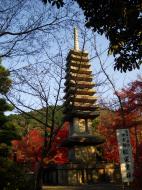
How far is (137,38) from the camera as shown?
864 centimetres

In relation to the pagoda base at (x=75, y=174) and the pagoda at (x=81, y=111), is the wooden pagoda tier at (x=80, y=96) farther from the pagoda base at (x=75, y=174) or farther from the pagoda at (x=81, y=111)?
the pagoda base at (x=75, y=174)

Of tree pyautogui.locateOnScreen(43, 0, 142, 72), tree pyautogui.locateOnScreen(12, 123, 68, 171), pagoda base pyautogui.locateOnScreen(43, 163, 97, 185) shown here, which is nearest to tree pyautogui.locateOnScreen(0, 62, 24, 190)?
tree pyautogui.locateOnScreen(43, 0, 142, 72)

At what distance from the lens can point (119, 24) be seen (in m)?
8.45

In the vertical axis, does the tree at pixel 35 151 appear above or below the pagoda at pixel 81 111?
below

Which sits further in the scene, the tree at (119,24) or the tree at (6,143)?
the tree at (6,143)

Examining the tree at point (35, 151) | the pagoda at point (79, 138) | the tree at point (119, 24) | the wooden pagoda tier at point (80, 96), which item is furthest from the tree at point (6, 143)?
the tree at point (35, 151)

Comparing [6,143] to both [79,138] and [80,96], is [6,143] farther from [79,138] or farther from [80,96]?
[80,96]

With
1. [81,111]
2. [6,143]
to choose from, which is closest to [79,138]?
[81,111]

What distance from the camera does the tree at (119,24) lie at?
7.93m

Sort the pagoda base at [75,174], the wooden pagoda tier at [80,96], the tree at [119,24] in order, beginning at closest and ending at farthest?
1. the tree at [119,24]
2. the pagoda base at [75,174]
3. the wooden pagoda tier at [80,96]

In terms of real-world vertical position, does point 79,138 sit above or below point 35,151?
above

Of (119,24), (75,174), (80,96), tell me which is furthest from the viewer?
(80,96)

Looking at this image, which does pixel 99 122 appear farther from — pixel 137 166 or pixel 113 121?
pixel 137 166

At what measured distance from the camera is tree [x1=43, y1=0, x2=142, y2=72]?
793 cm
